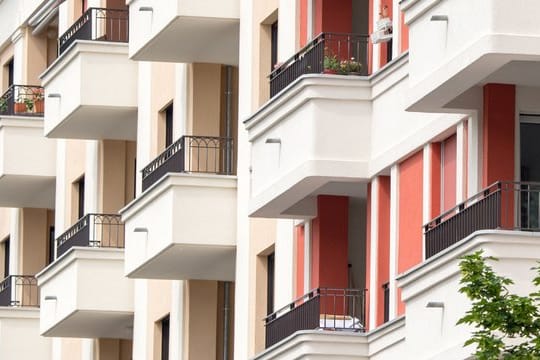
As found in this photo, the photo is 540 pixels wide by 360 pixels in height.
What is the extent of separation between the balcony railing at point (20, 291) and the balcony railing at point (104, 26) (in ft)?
22.5

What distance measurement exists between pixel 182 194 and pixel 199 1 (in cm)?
298

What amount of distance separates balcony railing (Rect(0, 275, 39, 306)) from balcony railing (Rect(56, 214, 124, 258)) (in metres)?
6.06

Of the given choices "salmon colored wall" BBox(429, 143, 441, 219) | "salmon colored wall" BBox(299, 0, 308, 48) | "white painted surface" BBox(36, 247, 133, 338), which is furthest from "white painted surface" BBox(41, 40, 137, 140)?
"salmon colored wall" BBox(429, 143, 441, 219)

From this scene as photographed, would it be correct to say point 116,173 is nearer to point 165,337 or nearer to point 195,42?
point 165,337

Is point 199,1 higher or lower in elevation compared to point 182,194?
higher

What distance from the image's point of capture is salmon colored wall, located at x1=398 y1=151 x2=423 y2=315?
36.1 meters

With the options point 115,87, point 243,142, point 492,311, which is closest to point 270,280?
point 243,142

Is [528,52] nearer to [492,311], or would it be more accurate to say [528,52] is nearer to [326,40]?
[492,311]

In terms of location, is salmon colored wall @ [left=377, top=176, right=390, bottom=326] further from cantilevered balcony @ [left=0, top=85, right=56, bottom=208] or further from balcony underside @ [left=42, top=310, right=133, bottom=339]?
cantilevered balcony @ [left=0, top=85, right=56, bottom=208]

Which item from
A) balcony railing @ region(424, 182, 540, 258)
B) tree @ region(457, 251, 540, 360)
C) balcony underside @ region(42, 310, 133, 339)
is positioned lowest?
tree @ region(457, 251, 540, 360)

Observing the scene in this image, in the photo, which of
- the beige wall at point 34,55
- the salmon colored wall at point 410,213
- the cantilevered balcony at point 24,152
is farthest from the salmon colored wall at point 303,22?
the beige wall at point 34,55

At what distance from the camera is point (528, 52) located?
3138 centimetres

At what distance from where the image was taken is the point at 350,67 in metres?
38.1

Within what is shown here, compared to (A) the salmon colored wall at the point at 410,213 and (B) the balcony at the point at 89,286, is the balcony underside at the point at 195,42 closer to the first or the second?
(B) the balcony at the point at 89,286
